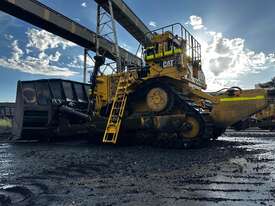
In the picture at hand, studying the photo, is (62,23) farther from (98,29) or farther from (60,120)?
(60,120)

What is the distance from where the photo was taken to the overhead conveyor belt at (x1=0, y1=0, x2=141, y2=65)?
13.6m

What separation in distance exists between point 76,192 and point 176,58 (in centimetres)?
567

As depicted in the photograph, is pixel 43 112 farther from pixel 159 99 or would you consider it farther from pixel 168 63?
pixel 168 63

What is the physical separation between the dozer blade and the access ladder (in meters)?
1.28

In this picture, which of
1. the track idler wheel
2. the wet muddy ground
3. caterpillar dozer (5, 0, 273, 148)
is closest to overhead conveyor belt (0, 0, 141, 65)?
caterpillar dozer (5, 0, 273, 148)

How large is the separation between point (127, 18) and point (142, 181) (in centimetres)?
1580

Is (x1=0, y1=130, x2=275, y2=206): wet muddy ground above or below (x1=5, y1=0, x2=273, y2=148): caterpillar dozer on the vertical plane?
below

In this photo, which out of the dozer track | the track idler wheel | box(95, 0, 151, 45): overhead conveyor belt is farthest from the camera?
box(95, 0, 151, 45): overhead conveyor belt

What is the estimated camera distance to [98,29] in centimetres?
1733

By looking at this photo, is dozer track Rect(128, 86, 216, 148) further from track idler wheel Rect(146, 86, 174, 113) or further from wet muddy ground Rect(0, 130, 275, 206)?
wet muddy ground Rect(0, 130, 275, 206)

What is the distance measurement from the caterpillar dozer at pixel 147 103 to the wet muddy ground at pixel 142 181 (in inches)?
69.2

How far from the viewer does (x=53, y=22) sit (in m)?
15.4

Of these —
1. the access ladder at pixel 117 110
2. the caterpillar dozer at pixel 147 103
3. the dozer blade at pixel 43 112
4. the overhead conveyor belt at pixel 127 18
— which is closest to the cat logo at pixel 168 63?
the caterpillar dozer at pixel 147 103

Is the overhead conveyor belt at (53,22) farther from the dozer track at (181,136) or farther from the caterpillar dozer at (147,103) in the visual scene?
the dozer track at (181,136)
